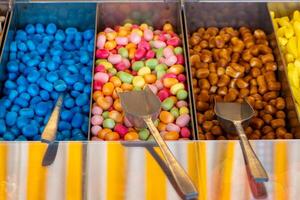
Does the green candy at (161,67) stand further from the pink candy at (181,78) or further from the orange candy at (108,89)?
the orange candy at (108,89)

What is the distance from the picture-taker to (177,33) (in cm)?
172

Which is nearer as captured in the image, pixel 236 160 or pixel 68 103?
pixel 236 160

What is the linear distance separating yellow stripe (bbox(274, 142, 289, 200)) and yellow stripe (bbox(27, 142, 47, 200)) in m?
0.50

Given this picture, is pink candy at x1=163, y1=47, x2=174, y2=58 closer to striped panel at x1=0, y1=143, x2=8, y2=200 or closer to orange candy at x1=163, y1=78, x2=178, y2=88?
orange candy at x1=163, y1=78, x2=178, y2=88

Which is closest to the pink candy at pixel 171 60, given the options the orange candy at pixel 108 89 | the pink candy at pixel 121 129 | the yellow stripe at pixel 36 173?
the orange candy at pixel 108 89

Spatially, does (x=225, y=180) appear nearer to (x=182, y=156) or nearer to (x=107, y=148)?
(x=182, y=156)

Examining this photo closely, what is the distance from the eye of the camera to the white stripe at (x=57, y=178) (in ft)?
3.31

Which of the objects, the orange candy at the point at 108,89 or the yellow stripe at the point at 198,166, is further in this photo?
the orange candy at the point at 108,89

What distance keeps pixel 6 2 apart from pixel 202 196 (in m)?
1.04

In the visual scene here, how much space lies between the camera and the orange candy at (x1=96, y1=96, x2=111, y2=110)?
1.39m

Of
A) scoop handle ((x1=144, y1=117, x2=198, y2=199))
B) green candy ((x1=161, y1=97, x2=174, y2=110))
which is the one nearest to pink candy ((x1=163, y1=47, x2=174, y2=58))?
green candy ((x1=161, y1=97, x2=174, y2=110))

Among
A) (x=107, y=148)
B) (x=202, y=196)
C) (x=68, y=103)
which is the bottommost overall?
(x=202, y=196)

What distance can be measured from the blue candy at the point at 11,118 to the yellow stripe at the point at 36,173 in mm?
361

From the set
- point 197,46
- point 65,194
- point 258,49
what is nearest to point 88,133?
point 65,194
